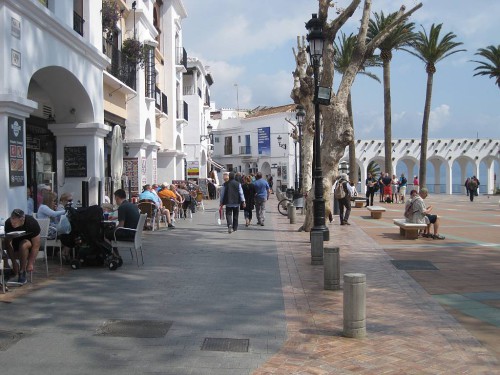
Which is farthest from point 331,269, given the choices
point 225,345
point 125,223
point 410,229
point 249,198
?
point 249,198

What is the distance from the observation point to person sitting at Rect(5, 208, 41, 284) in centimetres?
826

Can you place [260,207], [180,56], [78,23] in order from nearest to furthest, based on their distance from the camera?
1. [78,23]
2. [260,207]
3. [180,56]

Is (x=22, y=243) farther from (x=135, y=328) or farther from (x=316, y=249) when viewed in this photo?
(x=316, y=249)

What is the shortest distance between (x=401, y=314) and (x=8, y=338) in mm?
4548

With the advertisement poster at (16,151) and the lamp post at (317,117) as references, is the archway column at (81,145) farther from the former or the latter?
the lamp post at (317,117)

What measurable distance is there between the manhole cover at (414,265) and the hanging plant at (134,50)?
43.8 ft

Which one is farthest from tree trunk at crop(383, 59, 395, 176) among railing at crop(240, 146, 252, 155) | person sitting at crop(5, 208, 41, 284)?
person sitting at crop(5, 208, 41, 284)

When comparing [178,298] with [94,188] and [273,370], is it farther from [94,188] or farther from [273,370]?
[94,188]

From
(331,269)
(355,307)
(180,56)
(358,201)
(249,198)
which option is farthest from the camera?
(180,56)

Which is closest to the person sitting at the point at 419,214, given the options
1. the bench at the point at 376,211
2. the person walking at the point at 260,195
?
the person walking at the point at 260,195

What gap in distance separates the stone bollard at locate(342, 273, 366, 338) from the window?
5971 cm

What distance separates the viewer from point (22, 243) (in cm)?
835

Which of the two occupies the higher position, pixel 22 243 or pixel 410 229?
pixel 22 243

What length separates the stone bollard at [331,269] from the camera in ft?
26.8
